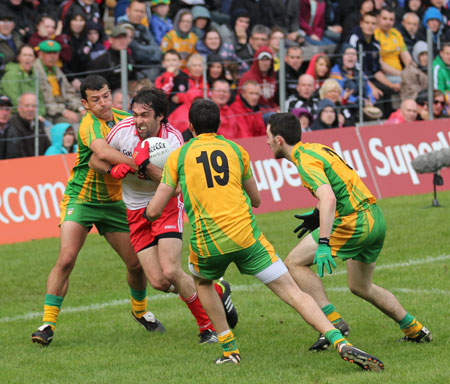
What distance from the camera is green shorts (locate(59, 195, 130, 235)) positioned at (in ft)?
27.3

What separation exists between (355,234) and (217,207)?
1.11 m

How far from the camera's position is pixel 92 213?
834 cm

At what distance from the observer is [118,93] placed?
15188 millimetres

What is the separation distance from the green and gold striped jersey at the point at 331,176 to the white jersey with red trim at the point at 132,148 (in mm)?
1364

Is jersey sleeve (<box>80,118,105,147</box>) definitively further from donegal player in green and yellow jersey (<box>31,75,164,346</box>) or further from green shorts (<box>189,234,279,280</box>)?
green shorts (<box>189,234,279,280</box>)

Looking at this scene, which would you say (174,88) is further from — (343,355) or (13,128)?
(343,355)

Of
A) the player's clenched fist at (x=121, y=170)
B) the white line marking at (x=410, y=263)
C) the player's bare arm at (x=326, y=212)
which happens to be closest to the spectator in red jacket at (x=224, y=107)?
the white line marking at (x=410, y=263)

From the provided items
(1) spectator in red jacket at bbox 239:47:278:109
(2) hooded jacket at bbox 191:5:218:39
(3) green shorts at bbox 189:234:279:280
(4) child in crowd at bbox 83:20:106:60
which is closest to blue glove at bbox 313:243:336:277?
(3) green shorts at bbox 189:234:279:280

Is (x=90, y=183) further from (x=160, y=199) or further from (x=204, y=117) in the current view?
(x=204, y=117)

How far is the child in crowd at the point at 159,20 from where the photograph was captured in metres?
18.0

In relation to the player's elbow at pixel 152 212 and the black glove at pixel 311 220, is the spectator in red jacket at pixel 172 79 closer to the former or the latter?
the black glove at pixel 311 220

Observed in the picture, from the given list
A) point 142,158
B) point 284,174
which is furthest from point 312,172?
point 284,174

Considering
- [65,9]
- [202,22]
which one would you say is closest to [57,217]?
[65,9]

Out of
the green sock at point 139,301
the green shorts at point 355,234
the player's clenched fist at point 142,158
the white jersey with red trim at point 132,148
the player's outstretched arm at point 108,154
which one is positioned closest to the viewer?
the green shorts at point 355,234
